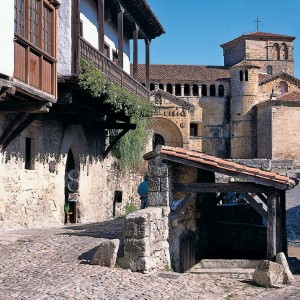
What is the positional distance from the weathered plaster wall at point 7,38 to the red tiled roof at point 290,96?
3954cm

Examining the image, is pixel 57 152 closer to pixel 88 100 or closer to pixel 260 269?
pixel 88 100

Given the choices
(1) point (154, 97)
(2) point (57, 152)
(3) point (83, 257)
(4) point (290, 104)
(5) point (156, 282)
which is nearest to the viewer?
(5) point (156, 282)

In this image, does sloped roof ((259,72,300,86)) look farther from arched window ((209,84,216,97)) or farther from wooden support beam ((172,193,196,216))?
wooden support beam ((172,193,196,216))

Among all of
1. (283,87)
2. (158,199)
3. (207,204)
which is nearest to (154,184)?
(158,199)

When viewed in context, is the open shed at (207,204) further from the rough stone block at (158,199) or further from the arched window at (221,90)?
the arched window at (221,90)

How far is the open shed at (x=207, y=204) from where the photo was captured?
10.1 metres

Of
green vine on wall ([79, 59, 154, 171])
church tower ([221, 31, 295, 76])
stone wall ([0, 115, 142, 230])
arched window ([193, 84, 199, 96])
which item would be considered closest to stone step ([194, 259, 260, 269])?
stone wall ([0, 115, 142, 230])

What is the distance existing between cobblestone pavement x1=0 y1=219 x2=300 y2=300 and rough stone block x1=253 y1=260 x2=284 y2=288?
149mm

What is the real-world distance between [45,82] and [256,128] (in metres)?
39.5

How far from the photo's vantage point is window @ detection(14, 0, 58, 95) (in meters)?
9.75

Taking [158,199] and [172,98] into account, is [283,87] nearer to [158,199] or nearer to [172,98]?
[172,98]

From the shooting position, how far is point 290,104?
46.5m

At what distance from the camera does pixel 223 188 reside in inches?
407

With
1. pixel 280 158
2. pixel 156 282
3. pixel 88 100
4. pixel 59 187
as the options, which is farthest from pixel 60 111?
pixel 280 158
